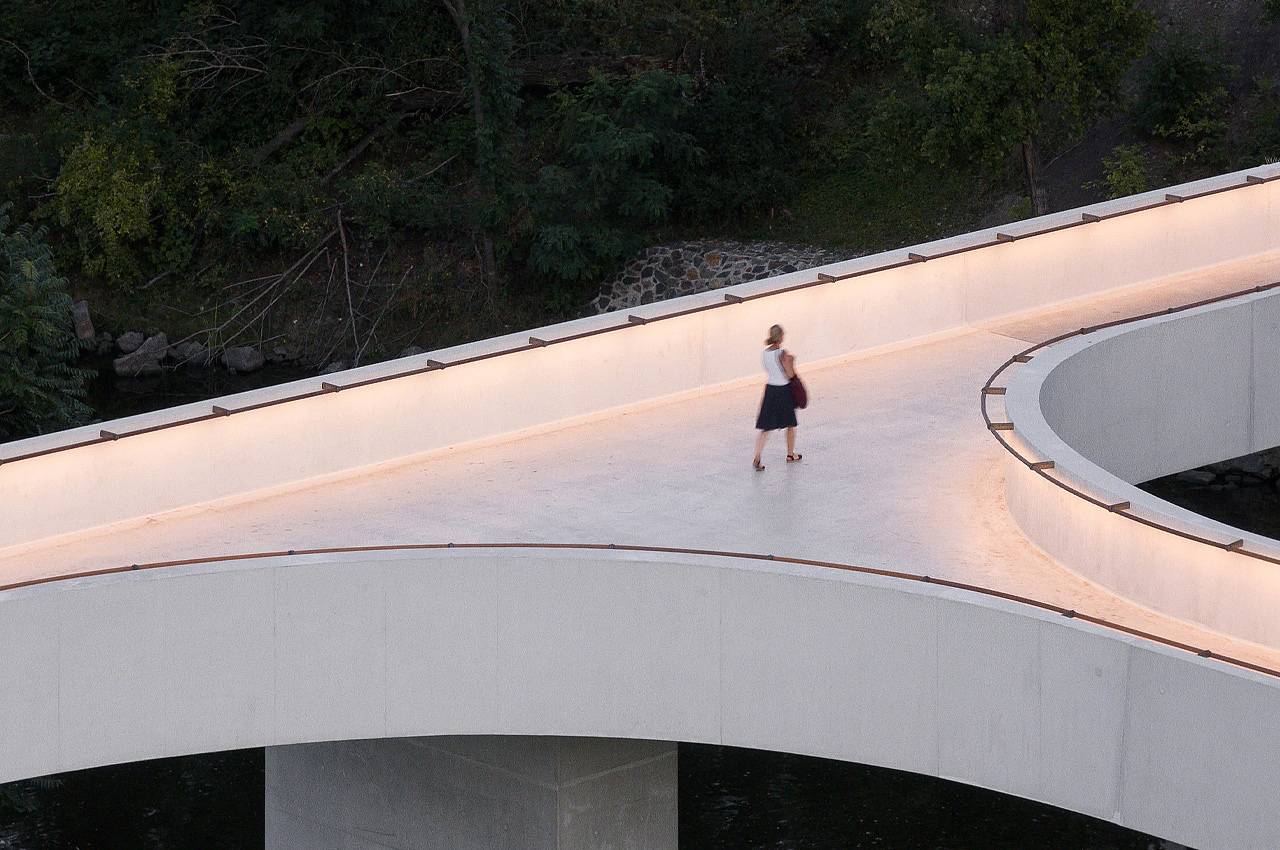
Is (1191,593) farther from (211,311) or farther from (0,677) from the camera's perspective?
(211,311)

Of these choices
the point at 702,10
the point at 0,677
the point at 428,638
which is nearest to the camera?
the point at 0,677

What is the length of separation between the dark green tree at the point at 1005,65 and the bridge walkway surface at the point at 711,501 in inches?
503

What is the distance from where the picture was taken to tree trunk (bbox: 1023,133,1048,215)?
97.9 ft

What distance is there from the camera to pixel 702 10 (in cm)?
3381

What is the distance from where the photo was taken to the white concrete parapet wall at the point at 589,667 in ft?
32.8

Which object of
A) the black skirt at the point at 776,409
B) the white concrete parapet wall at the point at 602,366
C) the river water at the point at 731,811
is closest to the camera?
the white concrete parapet wall at the point at 602,366

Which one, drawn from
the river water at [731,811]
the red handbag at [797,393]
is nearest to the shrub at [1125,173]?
the river water at [731,811]

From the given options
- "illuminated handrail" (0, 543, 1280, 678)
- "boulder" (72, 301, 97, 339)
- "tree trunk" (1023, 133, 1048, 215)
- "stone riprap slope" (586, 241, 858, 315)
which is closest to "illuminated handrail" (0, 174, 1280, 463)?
"illuminated handrail" (0, 543, 1280, 678)

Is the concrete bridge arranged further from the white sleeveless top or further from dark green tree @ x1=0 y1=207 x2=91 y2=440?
dark green tree @ x1=0 y1=207 x2=91 y2=440

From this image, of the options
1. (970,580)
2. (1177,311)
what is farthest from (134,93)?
(970,580)

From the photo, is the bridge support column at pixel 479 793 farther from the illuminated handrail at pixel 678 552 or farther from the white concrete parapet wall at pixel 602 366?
the white concrete parapet wall at pixel 602 366

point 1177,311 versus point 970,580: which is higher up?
point 1177,311

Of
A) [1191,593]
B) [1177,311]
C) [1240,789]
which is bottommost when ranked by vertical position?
[1240,789]

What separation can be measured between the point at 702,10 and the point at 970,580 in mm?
24271
